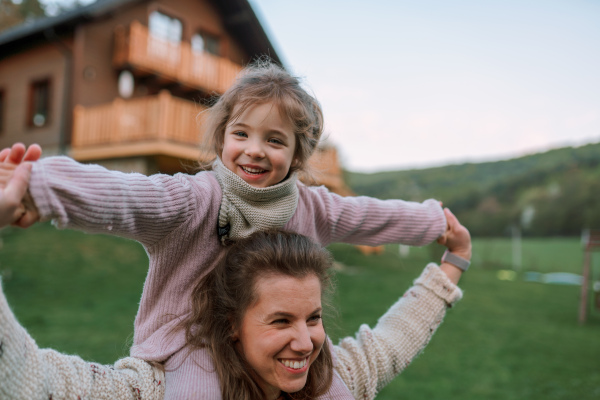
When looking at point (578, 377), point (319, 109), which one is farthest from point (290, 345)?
point (578, 377)

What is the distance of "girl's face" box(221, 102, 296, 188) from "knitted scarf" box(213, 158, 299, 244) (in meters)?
0.05

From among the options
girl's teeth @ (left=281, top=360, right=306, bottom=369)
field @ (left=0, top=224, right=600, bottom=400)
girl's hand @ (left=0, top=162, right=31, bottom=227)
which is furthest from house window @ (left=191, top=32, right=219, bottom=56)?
girl's hand @ (left=0, top=162, right=31, bottom=227)

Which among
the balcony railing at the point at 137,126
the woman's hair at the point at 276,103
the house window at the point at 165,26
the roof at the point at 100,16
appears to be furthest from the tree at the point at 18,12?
the woman's hair at the point at 276,103

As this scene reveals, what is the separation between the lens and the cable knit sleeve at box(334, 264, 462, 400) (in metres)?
1.84

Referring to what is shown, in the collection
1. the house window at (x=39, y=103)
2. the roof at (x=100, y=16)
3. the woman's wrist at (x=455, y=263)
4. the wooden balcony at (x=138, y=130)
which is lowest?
the woman's wrist at (x=455, y=263)

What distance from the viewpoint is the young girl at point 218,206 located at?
117 cm

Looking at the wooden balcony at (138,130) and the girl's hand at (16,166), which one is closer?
the girl's hand at (16,166)

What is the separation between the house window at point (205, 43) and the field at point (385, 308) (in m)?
8.39

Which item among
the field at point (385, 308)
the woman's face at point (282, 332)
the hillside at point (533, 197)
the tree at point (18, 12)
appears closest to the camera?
the woman's face at point (282, 332)

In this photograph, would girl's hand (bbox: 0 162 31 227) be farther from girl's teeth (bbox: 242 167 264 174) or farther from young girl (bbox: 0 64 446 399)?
girl's teeth (bbox: 242 167 264 174)

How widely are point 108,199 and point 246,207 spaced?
54cm

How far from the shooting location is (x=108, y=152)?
41.7ft

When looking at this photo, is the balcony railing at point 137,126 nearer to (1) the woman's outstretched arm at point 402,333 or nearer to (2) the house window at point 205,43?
(2) the house window at point 205,43

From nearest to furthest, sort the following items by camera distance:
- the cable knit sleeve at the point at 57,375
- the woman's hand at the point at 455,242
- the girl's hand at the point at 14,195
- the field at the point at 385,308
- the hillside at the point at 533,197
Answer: the girl's hand at the point at 14,195, the cable knit sleeve at the point at 57,375, the woman's hand at the point at 455,242, the field at the point at 385,308, the hillside at the point at 533,197
